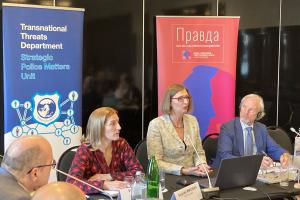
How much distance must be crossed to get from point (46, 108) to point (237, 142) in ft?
5.59

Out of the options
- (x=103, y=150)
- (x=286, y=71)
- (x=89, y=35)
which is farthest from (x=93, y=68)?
(x=286, y=71)

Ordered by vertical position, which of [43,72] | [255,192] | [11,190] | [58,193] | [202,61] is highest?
[202,61]

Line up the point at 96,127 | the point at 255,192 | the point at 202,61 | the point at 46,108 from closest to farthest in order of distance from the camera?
the point at 255,192 → the point at 96,127 → the point at 46,108 → the point at 202,61

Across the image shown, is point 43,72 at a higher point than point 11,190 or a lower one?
higher

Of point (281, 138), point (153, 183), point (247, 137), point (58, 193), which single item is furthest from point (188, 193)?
point (281, 138)

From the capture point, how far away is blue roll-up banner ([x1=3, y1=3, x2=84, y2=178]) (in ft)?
12.9

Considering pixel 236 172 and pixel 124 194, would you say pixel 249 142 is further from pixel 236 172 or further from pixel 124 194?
pixel 124 194

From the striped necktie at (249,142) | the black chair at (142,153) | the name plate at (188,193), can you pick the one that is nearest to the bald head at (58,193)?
the name plate at (188,193)

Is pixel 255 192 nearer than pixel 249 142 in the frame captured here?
Yes

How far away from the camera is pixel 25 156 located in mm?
2027

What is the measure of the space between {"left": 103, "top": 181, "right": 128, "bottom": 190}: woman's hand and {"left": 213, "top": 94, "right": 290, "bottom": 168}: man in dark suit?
1182mm

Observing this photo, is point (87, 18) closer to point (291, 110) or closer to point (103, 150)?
point (103, 150)

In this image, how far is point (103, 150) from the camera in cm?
310

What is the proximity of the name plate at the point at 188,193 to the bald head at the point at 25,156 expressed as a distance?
27.0 inches
